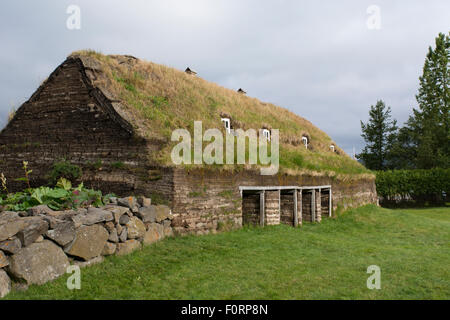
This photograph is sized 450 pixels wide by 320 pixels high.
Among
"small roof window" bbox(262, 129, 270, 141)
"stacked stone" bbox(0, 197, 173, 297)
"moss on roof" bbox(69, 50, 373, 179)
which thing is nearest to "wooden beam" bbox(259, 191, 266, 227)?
"moss on roof" bbox(69, 50, 373, 179)

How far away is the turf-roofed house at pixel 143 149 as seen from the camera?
1076 cm

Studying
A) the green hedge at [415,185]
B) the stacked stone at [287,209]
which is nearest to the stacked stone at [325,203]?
the stacked stone at [287,209]

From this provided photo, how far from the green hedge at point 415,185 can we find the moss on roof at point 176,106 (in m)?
13.8

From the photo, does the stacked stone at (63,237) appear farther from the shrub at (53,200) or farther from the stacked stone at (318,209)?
the stacked stone at (318,209)

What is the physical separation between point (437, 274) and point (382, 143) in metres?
43.0

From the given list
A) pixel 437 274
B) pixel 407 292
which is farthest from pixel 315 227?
pixel 407 292

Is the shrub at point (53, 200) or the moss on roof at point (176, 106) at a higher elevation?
the moss on roof at point (176, 106)

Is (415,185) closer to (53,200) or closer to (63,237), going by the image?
(53,200)

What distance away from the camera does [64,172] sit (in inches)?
458

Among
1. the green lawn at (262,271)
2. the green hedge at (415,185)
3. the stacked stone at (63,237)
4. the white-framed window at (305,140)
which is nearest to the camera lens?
the stacked stone at (63,237)

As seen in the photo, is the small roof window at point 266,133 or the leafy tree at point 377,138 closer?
the small roof window at point 266,133
